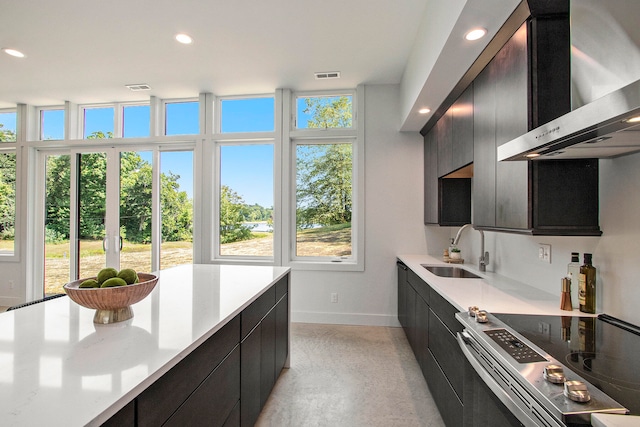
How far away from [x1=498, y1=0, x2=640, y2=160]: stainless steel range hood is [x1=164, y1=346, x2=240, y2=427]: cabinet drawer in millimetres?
1571

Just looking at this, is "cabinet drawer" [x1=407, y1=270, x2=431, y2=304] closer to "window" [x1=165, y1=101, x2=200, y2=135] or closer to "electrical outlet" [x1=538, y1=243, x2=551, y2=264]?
"electrical outlet" [x1=538, y1=243, x2=551, y2=264]

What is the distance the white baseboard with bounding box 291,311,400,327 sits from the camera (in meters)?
3.83

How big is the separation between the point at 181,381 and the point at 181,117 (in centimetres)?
407

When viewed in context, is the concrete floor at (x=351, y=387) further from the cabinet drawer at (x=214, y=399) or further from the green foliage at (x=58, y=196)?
the green foliage at (x=58, y=196)

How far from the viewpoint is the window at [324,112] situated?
4035 mm

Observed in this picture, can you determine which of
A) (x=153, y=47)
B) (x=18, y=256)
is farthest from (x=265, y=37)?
(x=18, y=256)

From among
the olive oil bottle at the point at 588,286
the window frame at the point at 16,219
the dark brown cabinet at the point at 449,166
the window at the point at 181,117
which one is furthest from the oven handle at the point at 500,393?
the window frame at the point at 16,219

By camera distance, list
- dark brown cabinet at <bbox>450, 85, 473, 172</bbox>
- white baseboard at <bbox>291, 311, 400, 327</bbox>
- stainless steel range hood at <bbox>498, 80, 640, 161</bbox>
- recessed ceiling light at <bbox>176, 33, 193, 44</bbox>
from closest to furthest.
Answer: stainless steel range hood at <bbox>498, 80, 640, 161</bbox> → dark brown cabinet at <bbox>450, 85, 473, 172</bbox> → recessed ceiling light at <bbox>176, 33, 193, 44</bbox> → white baseboard at <bbox>291, 311, 400, 327</bbox>

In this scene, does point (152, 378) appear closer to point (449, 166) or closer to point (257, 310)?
point (257, 310)

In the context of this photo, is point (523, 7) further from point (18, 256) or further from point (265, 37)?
point (18, 256)

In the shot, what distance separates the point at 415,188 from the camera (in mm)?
3832

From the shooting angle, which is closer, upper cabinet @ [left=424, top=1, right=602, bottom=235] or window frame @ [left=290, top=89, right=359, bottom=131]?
upper cabinet @ [left=424, top=1, right=602, bottom=235]

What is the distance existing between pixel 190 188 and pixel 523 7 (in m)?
3.99

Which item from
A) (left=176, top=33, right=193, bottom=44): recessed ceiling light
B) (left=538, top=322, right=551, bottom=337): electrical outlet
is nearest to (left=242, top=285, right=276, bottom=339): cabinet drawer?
(left=538, top=322, right=551, bottom=337): electrical outlet
